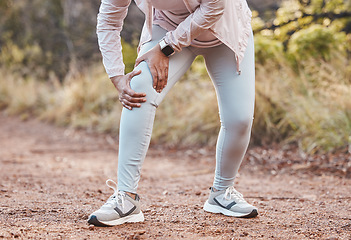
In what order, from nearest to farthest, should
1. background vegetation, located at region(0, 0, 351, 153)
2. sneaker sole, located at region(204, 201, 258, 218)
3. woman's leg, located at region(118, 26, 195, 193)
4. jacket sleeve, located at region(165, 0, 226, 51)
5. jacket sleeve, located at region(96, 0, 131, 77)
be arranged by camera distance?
1. jacket sleeve, located at region(165, 0, 226, 51)
2. woman's leg, located at region(118, 26, 195, 193)
3. jacket sleeve, located at region(96, 0, 131, 77)
4. sneaker sole, located at region(204, 201, 258, 218)
5. background vegetation, located at region(0, 0, 351, 153)

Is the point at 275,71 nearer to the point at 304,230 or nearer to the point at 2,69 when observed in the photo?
the point at 304,230

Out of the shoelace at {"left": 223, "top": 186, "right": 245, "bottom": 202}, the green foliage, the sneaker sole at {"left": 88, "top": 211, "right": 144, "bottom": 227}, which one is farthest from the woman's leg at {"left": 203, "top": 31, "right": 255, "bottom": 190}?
the green foliage

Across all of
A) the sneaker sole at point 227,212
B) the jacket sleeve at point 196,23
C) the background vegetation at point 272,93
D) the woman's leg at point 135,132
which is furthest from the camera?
the background vegetation at point 272,93

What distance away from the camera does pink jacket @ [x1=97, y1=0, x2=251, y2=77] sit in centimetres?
212

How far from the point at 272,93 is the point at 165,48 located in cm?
383

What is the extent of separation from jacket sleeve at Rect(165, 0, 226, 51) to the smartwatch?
22 millimetres

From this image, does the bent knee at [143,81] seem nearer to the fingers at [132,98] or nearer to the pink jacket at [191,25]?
the fingers at [132,98]

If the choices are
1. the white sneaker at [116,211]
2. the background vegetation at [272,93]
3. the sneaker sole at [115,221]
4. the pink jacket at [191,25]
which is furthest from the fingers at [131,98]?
the background vegetation at [272,93]

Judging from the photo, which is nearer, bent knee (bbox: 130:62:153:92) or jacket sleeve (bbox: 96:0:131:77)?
bent knee (bbox: 130:62:153:92)

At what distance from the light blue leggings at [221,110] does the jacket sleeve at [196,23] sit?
0.45ft

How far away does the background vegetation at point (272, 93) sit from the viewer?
533 cm

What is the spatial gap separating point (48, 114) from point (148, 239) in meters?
7.36

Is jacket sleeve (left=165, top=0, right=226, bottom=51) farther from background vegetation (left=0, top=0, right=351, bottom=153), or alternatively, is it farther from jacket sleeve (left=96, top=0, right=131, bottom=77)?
background vegetation (left=0, top=0, right=351, bottom=153)

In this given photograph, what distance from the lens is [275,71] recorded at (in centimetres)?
628
